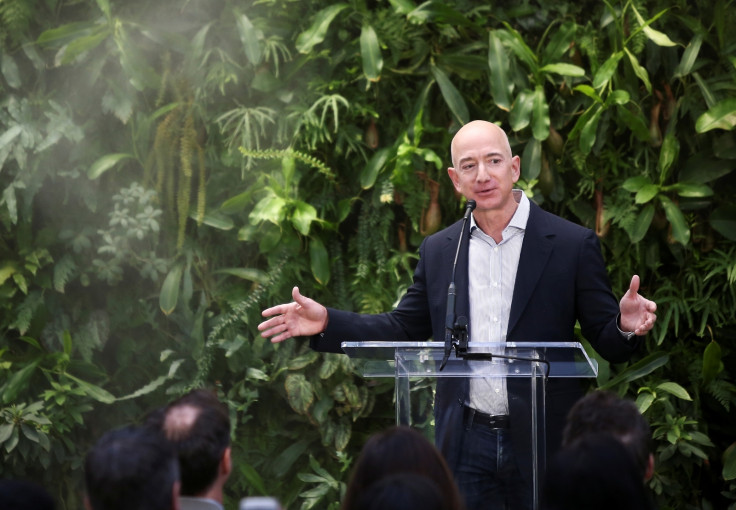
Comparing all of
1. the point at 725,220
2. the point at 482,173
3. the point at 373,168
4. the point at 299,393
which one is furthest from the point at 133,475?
the point at 725,220

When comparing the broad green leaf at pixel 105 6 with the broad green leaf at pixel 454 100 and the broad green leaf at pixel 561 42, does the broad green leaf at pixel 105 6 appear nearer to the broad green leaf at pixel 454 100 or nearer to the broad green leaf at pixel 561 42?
the broad green leaf at pixel 454 100

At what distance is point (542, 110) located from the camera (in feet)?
14.0

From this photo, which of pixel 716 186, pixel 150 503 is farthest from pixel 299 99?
pixel 150 503

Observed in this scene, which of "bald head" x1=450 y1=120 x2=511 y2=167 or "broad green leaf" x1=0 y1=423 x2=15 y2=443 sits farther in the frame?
"broad green leaf" x1=0 y1=423 x2=15 y2=443

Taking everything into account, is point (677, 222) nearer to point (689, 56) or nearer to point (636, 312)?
point (689, 56)

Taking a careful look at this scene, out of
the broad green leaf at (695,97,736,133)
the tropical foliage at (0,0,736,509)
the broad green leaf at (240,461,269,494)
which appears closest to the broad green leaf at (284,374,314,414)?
the tropical foliage at (0,0,736,509)

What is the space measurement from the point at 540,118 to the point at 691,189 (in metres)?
0.71

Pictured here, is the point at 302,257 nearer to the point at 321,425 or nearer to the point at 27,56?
the point at 321,425

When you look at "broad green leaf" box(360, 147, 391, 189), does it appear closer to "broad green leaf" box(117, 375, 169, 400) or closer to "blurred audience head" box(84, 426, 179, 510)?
"broad green leaf" box(117, 375, 169, 400)

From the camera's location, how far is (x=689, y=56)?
426cm

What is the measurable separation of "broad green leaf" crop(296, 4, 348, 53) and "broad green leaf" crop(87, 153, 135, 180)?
1013 millimetres

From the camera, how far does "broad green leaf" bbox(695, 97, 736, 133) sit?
410 centimetres

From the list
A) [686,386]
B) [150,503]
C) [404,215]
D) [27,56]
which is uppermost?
[27,56]

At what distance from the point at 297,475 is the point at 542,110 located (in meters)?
1.96
